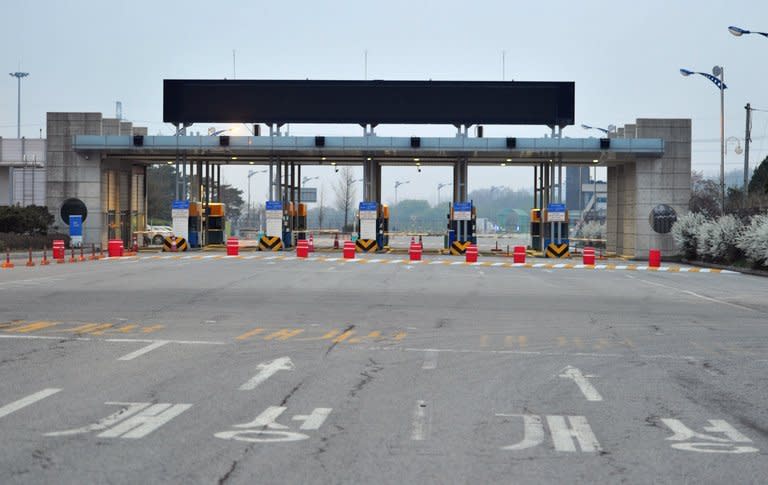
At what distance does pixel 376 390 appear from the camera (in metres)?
10.8

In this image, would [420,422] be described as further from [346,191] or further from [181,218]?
[346,191]

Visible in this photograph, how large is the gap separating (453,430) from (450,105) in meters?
50.8

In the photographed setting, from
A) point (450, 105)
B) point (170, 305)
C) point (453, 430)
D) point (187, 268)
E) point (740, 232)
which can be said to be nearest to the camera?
point (453, 430)

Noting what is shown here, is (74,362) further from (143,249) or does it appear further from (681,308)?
(143,249)

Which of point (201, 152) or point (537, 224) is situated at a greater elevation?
point (201, 152)

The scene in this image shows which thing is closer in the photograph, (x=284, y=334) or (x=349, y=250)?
(x=284, y=334)

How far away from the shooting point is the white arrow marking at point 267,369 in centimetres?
1105

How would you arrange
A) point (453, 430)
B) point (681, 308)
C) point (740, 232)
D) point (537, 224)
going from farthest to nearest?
point (537, 224) < point (740, 232) < point (681, 308) < point (453, 430)

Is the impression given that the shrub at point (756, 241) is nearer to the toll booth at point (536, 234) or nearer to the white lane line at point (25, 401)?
the toll booth at point (536, 234)

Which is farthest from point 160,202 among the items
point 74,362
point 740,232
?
point 74,362

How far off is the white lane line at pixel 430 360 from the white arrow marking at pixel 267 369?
1640 millimetres

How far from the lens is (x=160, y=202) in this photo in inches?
4825

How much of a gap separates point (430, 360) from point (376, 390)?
8.52ft

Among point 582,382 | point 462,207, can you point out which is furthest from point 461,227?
point 582,382
